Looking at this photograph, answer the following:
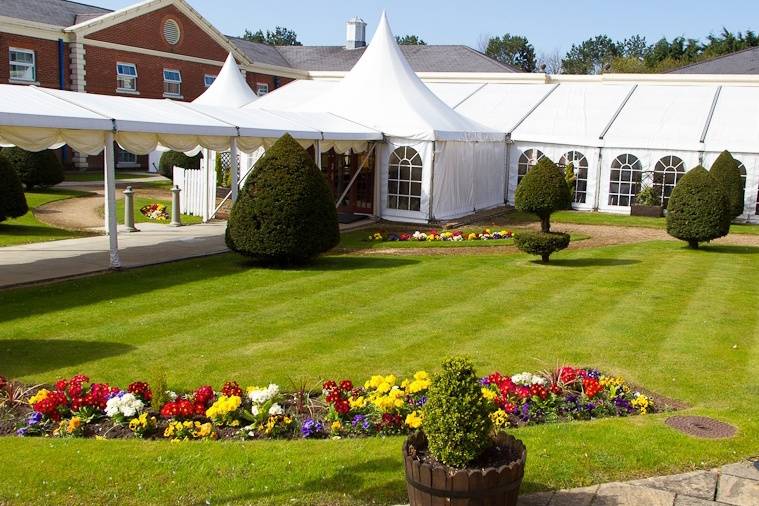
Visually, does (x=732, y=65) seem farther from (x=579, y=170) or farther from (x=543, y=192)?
(x=543, y=192)

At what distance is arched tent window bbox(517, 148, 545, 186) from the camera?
24189 millimetres

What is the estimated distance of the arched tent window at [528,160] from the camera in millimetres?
24189

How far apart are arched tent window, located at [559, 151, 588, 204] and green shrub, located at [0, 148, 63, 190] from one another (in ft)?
53.9

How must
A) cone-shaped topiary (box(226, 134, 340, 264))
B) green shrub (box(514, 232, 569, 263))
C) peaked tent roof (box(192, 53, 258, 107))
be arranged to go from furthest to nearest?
peaked tent roof (box(192, 53, 258, 107)) < green shrub (box(514, 232, 569, 263)) < cone-shaped topiary (box(226, 134, 340, 264))

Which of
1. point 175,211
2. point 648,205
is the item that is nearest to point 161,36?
point 175,211

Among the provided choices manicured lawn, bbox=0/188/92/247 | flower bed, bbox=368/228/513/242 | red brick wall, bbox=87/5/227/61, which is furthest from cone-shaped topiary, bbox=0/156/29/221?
red brick wall, bbox=87/5/227/61

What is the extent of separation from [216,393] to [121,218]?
14367mm

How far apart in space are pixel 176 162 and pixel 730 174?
19.5 metres

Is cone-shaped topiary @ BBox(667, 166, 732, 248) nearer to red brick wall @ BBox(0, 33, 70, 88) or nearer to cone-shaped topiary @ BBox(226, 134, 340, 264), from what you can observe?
cone-shaped topiary @ BBox(226, 134, 340, 264)

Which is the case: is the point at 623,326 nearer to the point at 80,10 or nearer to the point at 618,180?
the point at 618,180

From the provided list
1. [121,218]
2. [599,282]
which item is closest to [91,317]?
[599,282]

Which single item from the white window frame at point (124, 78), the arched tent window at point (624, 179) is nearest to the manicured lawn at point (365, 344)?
the arched tent window at point (624, 179)

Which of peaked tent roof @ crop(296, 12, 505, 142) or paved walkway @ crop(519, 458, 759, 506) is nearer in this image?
paved walkway @ crop(519, 458, 759, 506)

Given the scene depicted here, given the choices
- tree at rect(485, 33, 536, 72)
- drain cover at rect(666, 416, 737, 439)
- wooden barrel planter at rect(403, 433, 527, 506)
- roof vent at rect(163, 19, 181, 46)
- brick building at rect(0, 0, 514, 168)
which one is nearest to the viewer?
wooden barrel planter at rect(403, 433, 527, 506)
